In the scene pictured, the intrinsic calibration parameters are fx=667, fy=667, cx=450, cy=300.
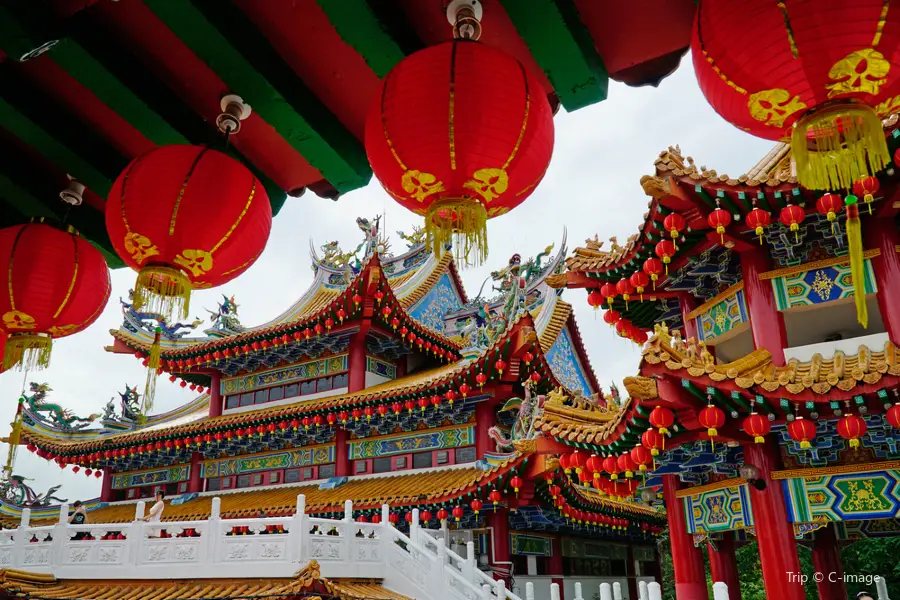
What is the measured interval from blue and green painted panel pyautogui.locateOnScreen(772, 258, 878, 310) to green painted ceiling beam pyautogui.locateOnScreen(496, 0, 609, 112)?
4146mm

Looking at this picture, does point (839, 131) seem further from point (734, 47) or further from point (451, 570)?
point (451, 570)

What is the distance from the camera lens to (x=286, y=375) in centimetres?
1566

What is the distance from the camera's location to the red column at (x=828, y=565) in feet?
24.3

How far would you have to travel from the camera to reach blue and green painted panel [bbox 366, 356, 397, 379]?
14836 millimetres

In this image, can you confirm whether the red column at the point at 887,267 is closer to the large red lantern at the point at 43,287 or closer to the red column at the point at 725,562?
the red column at the point at 725,562

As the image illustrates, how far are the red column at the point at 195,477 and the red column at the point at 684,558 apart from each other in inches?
474

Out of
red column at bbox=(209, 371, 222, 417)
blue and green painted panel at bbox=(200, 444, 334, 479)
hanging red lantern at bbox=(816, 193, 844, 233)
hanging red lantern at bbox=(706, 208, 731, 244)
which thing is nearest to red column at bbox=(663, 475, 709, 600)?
hanging red lantern at bbox=(706, 208, 731, 244)

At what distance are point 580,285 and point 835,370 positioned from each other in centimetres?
315

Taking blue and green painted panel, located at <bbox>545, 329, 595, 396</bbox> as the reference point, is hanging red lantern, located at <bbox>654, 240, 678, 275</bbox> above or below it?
below

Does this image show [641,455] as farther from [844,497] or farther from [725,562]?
[725,562]

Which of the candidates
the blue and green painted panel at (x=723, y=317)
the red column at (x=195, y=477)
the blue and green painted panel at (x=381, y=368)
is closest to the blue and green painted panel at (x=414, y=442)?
the blue and green painted panel at (x=381, y=368)

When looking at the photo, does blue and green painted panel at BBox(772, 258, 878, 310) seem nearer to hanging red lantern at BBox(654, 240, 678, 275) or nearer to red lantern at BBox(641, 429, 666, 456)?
hanging red lantern at BBox(654, 240, 678, 275)

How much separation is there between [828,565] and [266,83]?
26.2 feet

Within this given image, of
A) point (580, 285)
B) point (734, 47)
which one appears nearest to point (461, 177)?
point (734, 47)
